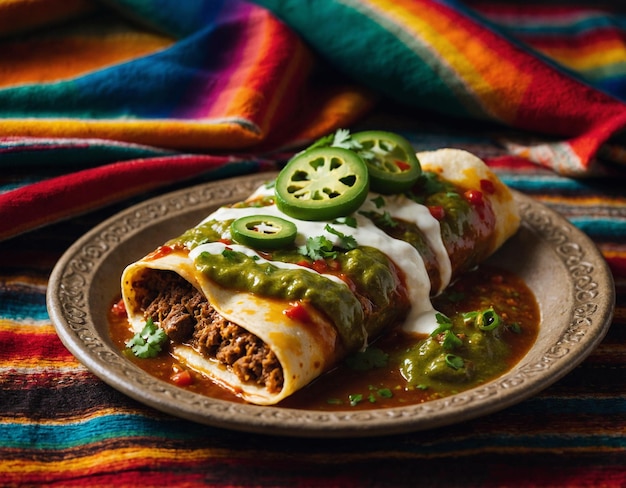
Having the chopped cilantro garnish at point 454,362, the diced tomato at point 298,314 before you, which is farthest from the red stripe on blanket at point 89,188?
the chopped cilantro garnish at point 454,362

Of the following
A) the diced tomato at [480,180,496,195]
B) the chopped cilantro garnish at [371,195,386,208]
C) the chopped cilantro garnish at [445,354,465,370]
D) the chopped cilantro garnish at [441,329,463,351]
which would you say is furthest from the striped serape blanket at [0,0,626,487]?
the chopped cilantro garnish at [371,195,386,208]

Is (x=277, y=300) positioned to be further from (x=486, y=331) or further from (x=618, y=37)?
(x=618, y=37)

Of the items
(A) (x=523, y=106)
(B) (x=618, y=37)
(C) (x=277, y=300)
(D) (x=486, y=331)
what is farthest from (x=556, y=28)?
(C) (x=277, y=300)

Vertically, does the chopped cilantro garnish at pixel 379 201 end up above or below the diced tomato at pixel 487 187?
below

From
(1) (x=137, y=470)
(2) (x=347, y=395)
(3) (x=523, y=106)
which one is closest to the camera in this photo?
(1) (x=137, y=470)

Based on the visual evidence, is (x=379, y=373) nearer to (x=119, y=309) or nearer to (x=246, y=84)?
(x=119, y=309)

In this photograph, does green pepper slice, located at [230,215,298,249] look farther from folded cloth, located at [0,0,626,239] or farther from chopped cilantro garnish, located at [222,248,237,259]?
folded cloth, located at [0,0,626,239]

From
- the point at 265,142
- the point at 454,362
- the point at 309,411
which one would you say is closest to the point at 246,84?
the point at 265,142

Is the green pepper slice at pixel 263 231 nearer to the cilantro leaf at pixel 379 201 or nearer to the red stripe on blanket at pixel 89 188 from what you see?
the cilantro leaf at pixel 379 201
